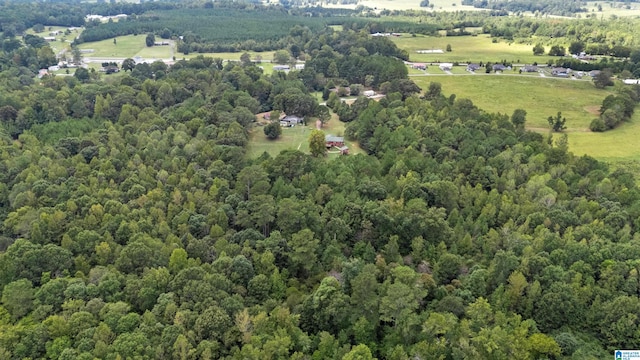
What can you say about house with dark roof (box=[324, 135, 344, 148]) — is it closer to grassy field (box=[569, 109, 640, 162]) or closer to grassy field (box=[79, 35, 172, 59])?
grassy field (box=[569, 109, 640, 162])

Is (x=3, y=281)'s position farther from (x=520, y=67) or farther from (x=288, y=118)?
(x=520, y=67)

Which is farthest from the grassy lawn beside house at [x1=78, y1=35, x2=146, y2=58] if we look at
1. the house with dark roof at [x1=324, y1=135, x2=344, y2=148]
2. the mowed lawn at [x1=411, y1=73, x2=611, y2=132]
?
the house with dark roof at [x1=324, y1=135, x2=344, y2=148]

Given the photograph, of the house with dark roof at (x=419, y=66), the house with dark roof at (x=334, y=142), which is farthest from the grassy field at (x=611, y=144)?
the house with dark roof at (x=419, y=66)

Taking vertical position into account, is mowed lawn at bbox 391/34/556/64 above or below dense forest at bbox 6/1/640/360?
above

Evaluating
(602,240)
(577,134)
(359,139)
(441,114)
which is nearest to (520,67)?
(577,134)

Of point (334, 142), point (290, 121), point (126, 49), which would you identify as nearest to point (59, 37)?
point (126, 49)

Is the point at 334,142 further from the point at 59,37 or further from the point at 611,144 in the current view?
the point at 59,37
